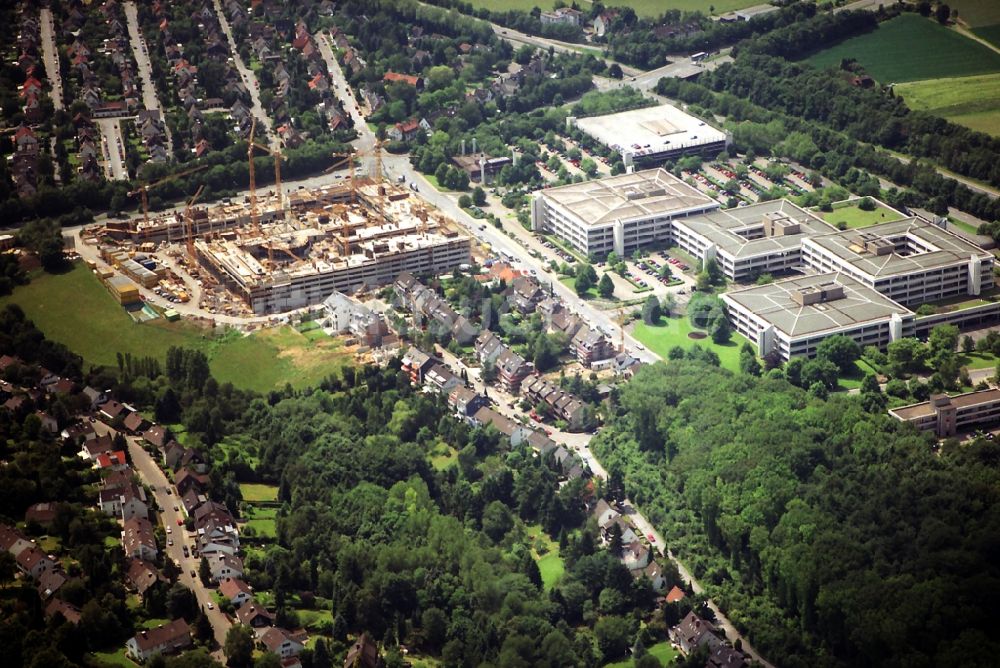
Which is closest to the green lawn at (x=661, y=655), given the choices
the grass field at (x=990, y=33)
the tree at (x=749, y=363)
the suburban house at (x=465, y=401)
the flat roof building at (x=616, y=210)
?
the suburban house at (x=465, y=401)

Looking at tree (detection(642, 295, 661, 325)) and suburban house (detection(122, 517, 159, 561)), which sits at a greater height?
suburban house (detection(122, 517, 159, 561))

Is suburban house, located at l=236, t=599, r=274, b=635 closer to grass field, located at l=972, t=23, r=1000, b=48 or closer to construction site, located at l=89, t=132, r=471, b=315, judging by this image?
construction site, located at l=89, t=132, r=471, b=315

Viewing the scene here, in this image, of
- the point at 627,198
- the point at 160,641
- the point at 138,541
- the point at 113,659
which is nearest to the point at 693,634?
the point at 160,641

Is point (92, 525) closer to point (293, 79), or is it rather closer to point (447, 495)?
point (447, 495)

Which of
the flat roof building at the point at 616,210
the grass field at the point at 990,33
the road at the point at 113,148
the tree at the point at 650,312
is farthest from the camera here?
the grass field at the point at 990,33

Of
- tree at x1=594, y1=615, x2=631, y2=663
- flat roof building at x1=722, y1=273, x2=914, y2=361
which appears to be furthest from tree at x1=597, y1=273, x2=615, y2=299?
tree at x1=594, y1=615, x2=631, y2=663

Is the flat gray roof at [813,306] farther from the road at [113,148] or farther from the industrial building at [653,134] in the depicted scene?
the road at [113,148]

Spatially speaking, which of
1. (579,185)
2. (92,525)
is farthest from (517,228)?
(92,525)
